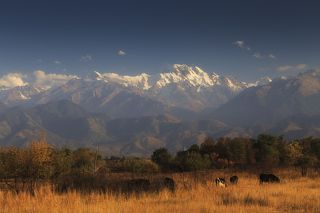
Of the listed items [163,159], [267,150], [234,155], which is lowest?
[163,159]

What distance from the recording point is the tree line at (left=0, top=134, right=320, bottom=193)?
33750mm

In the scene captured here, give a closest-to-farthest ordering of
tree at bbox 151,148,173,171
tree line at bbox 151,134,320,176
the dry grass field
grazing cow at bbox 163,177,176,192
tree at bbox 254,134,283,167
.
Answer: the dry grass field, grazing cow at bbox 163,177,176,192, tree line at bbox 151,134,320,176, tree at bbox 254,134,283,167, tree at bbox 151,148,173,171

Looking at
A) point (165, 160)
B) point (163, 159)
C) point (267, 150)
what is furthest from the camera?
point (163, 159)

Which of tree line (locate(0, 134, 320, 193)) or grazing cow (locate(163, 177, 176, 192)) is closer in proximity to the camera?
grazing cow (locate(163, 177, 176, 192))

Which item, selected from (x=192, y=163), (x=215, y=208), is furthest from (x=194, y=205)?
(x=192, y=163)

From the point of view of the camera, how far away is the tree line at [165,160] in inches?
1329

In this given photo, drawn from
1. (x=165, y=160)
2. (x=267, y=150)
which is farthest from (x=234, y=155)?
(x=165, y=160)

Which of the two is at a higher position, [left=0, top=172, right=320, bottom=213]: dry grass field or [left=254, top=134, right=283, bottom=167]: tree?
[left=254, top=134, right=283, bottom=167]: tree

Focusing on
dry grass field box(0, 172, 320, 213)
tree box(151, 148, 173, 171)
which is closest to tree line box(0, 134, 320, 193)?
tree box(151, 148, 173, 171)

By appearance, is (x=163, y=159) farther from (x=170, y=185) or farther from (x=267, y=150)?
(x=170, y=185)

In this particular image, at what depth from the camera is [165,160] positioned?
4417 inches

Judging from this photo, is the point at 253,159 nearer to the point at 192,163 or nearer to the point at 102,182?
the point at 192,163

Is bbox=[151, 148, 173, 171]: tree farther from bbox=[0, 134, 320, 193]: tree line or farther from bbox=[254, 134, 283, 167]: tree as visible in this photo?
bbox=[254, 134, 283, 167]: tree

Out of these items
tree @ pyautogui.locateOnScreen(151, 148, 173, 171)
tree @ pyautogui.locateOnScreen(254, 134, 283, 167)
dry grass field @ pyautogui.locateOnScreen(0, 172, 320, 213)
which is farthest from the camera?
tree @ pyautogui.locateOnScreen(151, 148, 173, 171)
